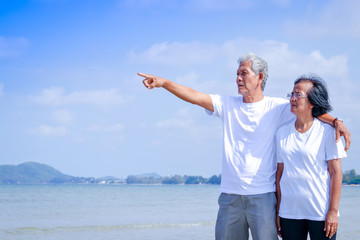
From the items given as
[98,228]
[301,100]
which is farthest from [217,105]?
[98,228]

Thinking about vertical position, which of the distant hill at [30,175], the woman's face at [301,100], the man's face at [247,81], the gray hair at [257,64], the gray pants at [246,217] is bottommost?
the distant hill at [30,175]

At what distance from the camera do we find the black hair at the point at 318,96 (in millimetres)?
3182

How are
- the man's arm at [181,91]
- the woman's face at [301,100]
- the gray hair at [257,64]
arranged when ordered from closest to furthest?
the woman's face at [301,100]
the man's arm at [181,91]
the gray hair at [257,64]

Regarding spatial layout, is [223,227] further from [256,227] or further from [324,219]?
[324,219]

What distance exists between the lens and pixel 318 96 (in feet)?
10.5

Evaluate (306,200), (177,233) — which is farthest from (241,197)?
(177,233)

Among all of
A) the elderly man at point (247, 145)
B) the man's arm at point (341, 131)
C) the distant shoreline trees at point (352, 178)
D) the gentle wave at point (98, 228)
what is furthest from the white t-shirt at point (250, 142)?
the distant shoreline trees at point (352, 178)

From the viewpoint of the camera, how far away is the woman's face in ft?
10.4

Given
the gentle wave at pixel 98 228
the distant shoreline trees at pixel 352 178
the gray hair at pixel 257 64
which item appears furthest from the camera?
the distant shoreline trees at pixel 352 178

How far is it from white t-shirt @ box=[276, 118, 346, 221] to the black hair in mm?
114

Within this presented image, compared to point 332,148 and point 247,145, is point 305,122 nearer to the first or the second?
point 332,148

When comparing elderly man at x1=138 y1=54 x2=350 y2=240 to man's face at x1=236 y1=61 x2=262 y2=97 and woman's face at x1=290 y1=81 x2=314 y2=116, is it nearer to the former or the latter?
man's face at x1=236 y1=61 x2=262 y2=97

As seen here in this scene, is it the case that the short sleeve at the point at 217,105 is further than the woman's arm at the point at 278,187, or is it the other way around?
the short sleeve at the point at 217,105

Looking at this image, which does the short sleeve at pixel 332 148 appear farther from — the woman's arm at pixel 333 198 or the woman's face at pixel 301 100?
the woman's face at pixel 301 100
